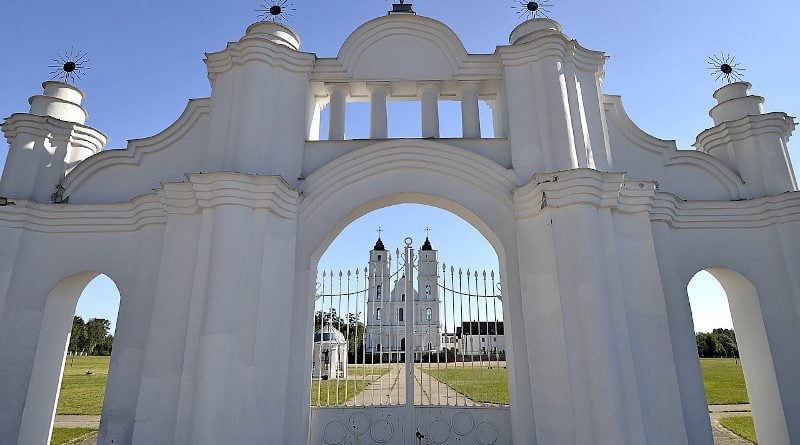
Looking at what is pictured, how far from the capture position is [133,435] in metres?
6.47

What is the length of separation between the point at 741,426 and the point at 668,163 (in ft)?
21.4

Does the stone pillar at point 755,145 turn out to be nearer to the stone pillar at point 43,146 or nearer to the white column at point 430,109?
the white column at point 430,109

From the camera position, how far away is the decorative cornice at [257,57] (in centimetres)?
775

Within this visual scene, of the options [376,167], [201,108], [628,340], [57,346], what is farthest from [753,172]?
[57,346]

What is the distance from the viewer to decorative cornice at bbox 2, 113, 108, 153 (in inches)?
333

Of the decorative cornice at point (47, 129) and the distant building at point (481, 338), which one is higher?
the decorative cornice at point (47, 129)

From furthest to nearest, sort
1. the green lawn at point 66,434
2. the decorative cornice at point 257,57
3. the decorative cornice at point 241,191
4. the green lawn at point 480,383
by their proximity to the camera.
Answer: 1. the green lawn at point 66,434
2. the decorative cornice at point 257,57
3. the green lawn at point 480,383
4. the decorative cornice at point 241,191

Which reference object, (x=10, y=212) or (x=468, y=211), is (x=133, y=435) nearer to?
(x=10, y=212)

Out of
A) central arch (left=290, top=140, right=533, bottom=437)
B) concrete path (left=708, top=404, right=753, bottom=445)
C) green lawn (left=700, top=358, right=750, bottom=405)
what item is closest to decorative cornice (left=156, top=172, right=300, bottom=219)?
central arch (left=290, top=140, right=533, bottom=437)

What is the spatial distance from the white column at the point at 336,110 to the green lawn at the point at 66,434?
8.58 m

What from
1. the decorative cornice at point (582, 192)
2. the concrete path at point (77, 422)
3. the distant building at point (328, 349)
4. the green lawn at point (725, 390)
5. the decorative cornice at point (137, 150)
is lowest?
the concrete path at point (77, 422)

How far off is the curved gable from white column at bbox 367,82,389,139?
0.85ft

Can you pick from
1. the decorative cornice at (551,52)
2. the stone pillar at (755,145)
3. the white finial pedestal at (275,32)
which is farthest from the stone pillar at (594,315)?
the white finial pedestal at (275,32)

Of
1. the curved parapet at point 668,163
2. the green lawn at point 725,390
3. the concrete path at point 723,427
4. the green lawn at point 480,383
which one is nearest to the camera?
the green lawn at point 480,383
